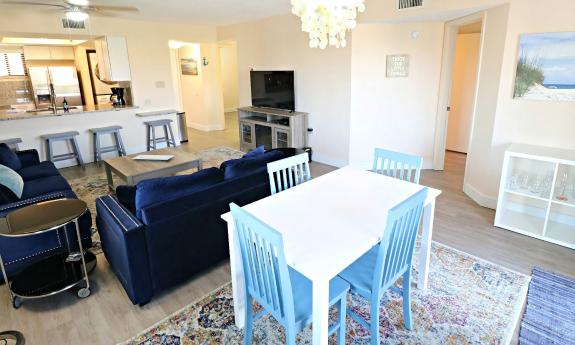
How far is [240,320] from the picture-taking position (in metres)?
2.21

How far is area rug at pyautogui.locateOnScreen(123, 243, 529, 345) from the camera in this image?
2.08 meters

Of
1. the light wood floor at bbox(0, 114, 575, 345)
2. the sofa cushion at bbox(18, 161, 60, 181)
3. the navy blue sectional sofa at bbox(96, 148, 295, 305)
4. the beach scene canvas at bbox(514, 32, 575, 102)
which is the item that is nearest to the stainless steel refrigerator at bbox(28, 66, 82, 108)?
the sofa cushion at bbox(18, 161, 60, 181)

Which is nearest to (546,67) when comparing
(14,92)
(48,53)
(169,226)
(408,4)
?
(408,4)

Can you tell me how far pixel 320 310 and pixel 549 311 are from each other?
1803 millimetres

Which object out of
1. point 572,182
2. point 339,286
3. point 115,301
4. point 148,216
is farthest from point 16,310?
point 572,182

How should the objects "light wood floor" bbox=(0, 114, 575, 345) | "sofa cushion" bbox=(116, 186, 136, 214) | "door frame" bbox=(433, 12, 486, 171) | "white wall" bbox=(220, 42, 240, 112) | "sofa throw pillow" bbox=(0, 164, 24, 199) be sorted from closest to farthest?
"light wood floor" bbox=(0, 114, 575, 345)
"sofa cushion" bbox=(116, 186, 136, 214)
"sofa throw pillow" bbox=(0, 164, 24, 199)
"door frame" bbox=(433, 12, 486, 171)
"white wall" bbox=(220, 42, 240, 112)

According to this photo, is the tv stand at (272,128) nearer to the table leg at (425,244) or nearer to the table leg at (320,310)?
the table leg at (425,244)

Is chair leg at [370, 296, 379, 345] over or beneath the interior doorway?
beneath

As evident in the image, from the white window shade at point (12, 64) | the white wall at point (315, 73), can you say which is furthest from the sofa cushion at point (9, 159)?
the white window shade at point (12, 64)

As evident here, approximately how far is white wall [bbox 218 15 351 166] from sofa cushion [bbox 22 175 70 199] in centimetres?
373

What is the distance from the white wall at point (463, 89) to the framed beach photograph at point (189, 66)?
6000 millimetres

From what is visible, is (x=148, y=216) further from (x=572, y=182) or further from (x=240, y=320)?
(x=572, y=182)

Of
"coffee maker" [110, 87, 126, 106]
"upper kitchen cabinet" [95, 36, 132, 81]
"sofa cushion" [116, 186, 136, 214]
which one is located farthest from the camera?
"coffee maker" [110, 87, 126, 106]

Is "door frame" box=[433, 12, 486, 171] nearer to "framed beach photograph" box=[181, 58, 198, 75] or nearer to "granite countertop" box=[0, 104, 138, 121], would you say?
"granite countertop" box=[0, 104, 138, 121]
